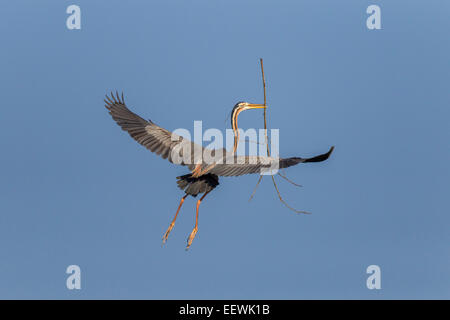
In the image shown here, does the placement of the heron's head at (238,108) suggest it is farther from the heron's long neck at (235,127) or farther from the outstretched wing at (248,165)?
the outstretched wing at (248,165)

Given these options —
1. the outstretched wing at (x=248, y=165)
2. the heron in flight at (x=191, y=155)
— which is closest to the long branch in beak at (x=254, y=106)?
the heron in flight at (x=191, y=155)

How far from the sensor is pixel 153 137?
13.0 m

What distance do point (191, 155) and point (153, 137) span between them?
0.91 meters

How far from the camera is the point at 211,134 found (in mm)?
12883

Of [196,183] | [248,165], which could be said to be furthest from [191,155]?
[248,165]

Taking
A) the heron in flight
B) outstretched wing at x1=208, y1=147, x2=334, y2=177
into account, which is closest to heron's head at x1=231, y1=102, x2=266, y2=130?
the heron in flight

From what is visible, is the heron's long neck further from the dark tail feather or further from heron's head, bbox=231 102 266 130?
the dark tail feather

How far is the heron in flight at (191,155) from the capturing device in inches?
471

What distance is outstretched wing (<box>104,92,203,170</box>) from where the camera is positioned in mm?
12797

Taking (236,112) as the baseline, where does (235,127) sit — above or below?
below

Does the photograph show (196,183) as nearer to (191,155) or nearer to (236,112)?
(191,155)

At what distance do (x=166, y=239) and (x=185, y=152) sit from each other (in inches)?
68.9
